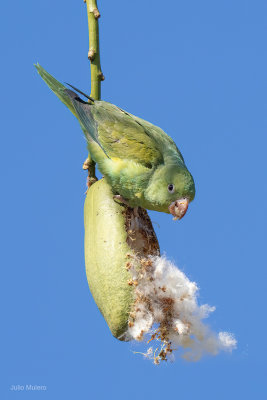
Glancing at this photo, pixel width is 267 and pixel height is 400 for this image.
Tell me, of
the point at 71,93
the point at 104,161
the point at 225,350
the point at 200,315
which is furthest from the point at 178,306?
the point at 71,93

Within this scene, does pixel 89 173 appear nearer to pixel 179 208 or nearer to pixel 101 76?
pixel 101 76

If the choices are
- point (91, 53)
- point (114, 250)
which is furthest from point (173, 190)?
point (91, 53)

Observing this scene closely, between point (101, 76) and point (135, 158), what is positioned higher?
point (101, 76)

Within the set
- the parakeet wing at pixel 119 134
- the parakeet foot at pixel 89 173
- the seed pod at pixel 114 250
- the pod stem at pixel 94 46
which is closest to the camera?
the seed pod at pixel 114 250

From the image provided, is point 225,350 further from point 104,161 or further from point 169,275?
point 104,161

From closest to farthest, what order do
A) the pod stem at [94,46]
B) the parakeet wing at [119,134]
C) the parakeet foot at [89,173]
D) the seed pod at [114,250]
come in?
the seed pod at [114,250] < the parakeet wing at [119,134] < the pod stem at [94,46] < the parakeet foot at [89,173]

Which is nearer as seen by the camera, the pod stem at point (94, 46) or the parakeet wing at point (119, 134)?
the parakeet wing at point (119, 134)

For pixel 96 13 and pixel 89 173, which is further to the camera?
pixel 89 173

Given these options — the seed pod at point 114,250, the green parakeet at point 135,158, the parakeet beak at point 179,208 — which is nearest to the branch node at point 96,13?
the green parakeet at point 135,158

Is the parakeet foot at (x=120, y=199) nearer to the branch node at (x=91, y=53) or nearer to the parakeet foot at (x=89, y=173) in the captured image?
the parakeet foot at (x=89, y=173)
